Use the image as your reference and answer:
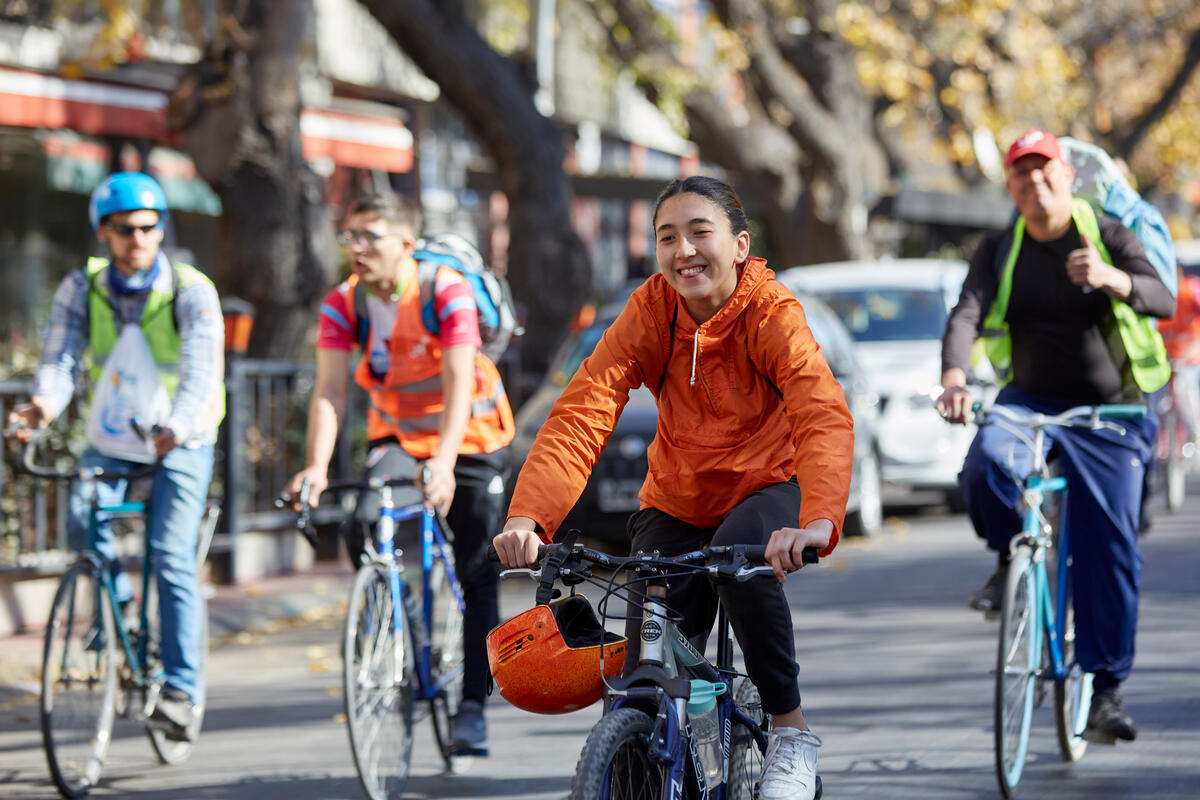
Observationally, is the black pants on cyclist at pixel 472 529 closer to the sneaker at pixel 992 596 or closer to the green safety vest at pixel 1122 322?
the sneaker at pixel 992 596

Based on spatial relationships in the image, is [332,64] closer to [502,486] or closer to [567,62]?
[567,62]

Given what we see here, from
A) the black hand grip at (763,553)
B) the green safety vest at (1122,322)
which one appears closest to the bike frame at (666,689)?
the black hand grip at (763,553)

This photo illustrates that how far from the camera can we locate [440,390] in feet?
20.0

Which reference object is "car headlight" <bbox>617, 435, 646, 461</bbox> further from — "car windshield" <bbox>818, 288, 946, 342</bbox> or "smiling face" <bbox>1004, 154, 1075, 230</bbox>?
"smiling face" <bbox>1004, 154, 1075, 230</bbox>

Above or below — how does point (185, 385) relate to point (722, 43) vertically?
below

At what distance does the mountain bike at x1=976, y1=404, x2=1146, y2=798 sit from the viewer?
217 inches

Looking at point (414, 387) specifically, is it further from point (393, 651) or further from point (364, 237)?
point (393, 651)

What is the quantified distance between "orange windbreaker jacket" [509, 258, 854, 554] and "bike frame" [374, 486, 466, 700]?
5.34 feet

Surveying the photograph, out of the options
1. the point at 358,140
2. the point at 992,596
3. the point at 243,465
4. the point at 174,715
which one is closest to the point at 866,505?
the point at 243,465

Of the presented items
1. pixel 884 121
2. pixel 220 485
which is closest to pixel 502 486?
pixel 220 485

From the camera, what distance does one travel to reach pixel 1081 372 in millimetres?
5957

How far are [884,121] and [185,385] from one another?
23.0 meters

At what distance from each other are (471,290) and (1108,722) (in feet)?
8.31

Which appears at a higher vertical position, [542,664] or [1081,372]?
[1081,372]
